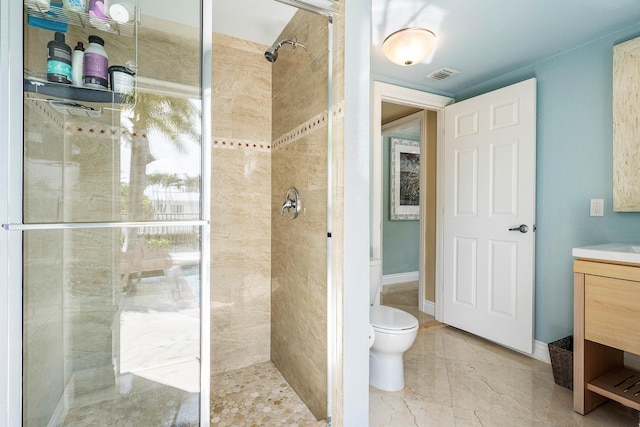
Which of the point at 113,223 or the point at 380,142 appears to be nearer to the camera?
the point at 113,223

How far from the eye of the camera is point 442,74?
2.58m

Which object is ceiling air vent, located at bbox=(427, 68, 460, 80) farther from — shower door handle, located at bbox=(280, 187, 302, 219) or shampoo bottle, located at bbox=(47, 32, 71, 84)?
shampoo bottle, located at bbox=(47, 32, 71, 84)

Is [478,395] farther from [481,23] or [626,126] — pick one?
[481,23]

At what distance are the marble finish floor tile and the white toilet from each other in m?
0.53

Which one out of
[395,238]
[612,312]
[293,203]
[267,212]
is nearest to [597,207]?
[612,312]

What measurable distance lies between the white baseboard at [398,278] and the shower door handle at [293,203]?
3013mm

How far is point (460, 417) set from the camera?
1648 mm

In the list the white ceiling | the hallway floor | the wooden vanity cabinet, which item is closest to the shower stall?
the white ceiling

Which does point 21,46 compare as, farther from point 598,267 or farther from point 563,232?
point 563,232

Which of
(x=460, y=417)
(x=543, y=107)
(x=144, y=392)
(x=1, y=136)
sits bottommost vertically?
(x=460, y=417)

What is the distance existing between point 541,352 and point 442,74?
7.56 ft

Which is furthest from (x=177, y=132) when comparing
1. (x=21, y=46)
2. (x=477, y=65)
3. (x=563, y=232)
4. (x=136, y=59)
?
(x=563, y=232)

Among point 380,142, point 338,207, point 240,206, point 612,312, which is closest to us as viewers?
point 338,207

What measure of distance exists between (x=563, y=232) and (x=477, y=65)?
1.41 m
